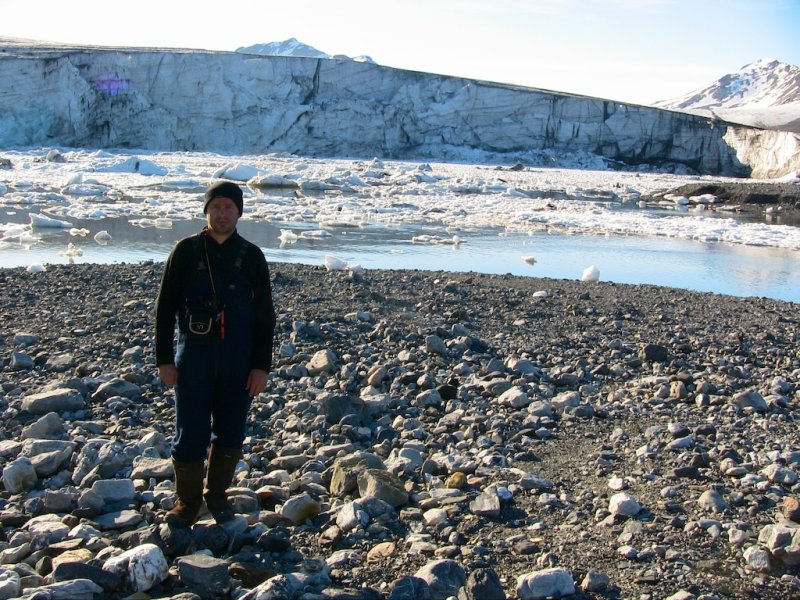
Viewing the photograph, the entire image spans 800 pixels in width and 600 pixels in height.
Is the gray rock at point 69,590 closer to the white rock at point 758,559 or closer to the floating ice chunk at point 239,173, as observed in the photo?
the white rock at point 758,559

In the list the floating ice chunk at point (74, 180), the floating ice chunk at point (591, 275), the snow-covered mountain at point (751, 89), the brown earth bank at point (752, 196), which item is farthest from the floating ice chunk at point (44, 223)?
the snow-covered mountain at point (751, 89)

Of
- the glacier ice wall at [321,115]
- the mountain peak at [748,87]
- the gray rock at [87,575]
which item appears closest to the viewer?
the gray rock at [87,575]

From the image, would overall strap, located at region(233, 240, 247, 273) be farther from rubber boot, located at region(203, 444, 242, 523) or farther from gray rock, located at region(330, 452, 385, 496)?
gray rock, located at region(330, 452, 385, 496)

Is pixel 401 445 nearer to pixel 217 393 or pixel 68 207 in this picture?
pixel 217 393

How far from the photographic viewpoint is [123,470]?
3.14 m

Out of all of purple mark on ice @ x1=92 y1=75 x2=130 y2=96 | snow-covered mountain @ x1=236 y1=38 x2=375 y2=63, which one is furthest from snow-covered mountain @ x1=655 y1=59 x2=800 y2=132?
purple mark on ice @ x1=92 y1=75 x2=130 y2=96

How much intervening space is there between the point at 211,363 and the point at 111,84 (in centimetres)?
3219

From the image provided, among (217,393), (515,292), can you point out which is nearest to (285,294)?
(515,292)

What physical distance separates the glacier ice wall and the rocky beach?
89.9 ft

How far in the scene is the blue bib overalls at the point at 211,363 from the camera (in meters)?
2.58

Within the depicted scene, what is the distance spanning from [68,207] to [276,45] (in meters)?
81.7

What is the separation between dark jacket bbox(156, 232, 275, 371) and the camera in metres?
2.61

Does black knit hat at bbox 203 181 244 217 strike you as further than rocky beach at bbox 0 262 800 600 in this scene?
Yes

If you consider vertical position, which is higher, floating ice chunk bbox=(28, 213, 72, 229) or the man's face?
the man's face
